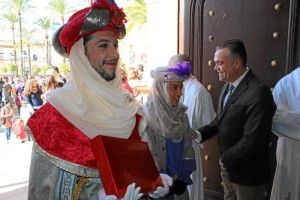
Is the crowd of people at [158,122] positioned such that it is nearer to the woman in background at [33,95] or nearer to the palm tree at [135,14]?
the woman in background at [33,95]

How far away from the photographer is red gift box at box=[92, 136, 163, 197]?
1.26 meters

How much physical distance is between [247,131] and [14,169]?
4.70m

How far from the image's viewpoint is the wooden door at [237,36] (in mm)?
3065

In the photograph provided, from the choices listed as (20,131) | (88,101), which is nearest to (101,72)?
(88,101)

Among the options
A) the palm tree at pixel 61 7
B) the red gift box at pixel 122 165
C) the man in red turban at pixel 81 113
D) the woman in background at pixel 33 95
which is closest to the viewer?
the red gift box at pixel 122 165

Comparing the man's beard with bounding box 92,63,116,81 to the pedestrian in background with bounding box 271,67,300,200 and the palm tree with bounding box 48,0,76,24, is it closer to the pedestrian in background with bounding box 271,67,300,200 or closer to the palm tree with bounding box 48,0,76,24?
the pedestrian in background with bounding box 271,67,300,200

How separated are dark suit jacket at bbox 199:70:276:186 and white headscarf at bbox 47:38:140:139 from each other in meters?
1.22

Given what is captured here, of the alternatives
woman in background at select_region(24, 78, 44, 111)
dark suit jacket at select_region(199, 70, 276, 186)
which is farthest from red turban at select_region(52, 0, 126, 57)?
woman in background at select_region(24, 78, 44, 111)

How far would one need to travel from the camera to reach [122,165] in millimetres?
1313

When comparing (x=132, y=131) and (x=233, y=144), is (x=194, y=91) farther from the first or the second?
(x=132, y=131)

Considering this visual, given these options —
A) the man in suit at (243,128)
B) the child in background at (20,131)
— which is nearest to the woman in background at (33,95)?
the child in background at (20,131)

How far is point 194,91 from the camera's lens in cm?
333

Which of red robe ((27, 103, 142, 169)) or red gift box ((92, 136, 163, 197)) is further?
red robe ((27, 103, 142, 169))

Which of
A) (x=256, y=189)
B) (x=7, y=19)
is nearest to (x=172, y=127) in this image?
(x=256, y=189)
